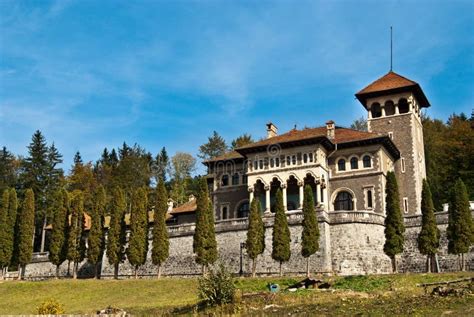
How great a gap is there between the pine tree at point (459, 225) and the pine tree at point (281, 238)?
957cm

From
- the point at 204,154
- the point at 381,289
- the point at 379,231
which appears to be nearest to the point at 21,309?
the point at 381,289

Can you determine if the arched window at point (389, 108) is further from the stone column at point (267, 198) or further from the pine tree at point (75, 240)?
the pine tree at point (75, 240)

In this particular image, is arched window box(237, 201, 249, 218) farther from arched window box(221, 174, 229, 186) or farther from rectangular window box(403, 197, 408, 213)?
rectangular window box(403, 197, 408, 213)

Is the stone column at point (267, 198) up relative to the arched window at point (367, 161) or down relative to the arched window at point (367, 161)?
down

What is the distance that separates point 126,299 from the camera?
3444cm

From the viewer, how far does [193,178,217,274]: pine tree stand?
40.5 metres

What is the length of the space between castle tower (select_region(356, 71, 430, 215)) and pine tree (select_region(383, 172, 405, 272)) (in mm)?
11731

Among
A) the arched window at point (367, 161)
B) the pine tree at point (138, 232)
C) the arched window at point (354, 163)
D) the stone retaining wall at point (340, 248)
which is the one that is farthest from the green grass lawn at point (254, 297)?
the arched window at point (354, 163)

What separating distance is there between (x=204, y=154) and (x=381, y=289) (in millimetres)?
68841

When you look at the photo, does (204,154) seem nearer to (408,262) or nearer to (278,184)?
(278,184)

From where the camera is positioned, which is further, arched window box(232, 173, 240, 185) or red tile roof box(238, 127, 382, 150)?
arched window box(232, 173, 240, 185)

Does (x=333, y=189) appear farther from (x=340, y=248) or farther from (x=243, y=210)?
(x=340, y=248)

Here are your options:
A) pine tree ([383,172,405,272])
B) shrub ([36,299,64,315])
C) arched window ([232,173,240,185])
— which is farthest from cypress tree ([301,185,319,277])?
shrub ([36,299,64,315])

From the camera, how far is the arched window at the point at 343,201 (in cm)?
4950
